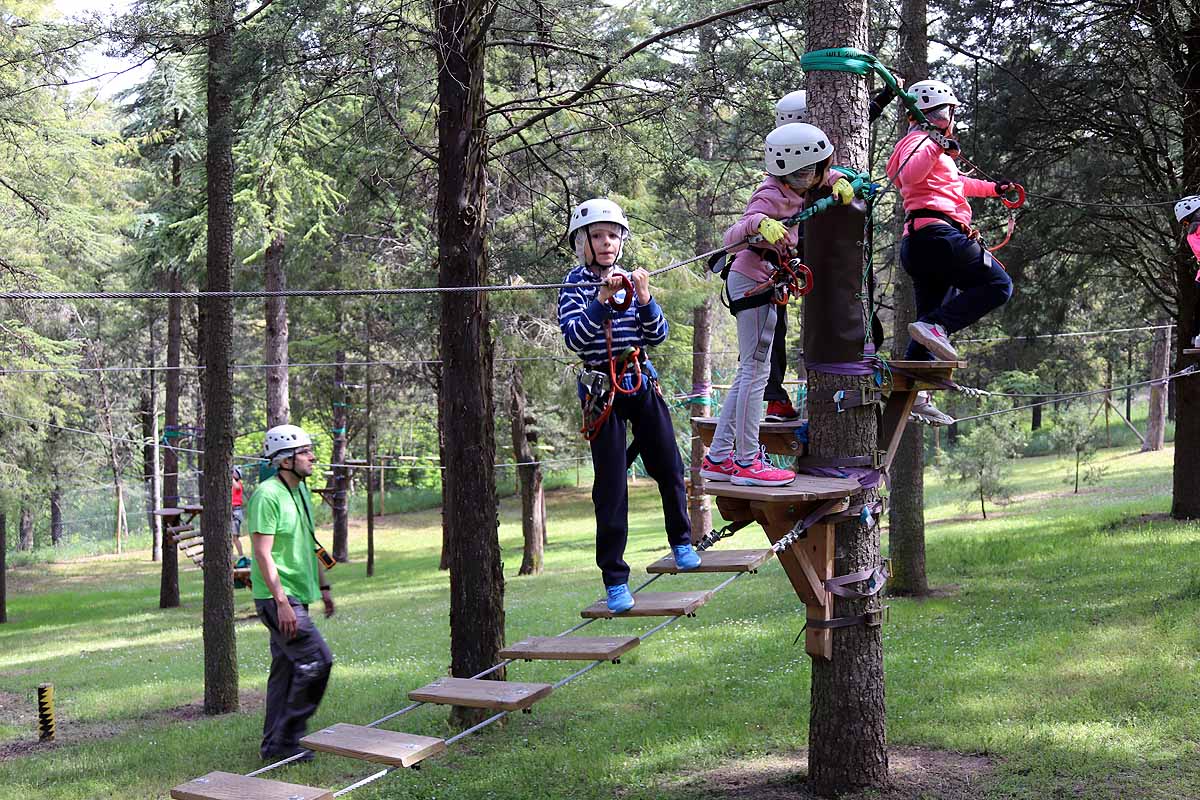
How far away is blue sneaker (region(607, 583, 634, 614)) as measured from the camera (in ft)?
15.7

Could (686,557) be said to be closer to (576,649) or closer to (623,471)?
(623,471)

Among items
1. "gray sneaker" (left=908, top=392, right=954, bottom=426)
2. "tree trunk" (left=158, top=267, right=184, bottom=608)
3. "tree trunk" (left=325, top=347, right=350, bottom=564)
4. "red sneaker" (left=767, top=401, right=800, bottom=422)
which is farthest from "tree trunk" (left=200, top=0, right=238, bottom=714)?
"tree trunk" (left=325, top=347, right=350, bottom=564)

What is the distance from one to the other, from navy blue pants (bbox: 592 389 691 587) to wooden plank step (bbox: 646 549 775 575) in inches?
5.3

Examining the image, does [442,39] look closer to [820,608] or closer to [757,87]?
[757,87]

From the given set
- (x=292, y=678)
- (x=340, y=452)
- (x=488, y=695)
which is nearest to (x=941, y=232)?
(x=488, y=695)

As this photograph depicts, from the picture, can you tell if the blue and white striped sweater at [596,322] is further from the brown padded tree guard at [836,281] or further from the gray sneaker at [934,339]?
the gray sneaker at [934,339]

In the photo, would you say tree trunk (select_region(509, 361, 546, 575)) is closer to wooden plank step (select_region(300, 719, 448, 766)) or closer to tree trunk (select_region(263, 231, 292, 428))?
tree trunk (select_region(263, 231, 292, 428))

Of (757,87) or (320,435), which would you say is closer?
(757,87)

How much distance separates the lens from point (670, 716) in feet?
27.9

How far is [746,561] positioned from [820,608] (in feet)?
3.40

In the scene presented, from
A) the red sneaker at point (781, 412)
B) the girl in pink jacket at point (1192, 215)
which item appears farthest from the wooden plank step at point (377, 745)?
the girl in pink jacket at point (1192, 215)

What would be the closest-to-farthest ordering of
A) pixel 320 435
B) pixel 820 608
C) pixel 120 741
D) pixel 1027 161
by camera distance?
1. pixel 820 608
2. pixel 120 741
3. pixel 1027 161
4. pixel 320 435

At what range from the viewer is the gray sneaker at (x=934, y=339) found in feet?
18.1

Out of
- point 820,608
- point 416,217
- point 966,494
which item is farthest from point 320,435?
point 820,608
